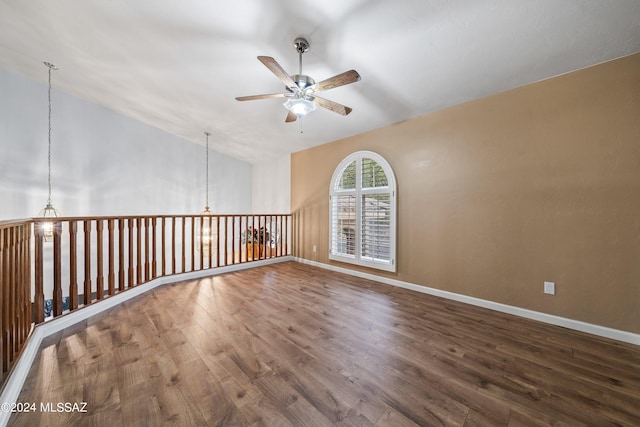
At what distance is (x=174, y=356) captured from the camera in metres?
1.85

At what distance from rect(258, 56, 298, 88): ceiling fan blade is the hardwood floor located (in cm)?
226

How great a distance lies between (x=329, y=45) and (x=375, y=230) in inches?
102

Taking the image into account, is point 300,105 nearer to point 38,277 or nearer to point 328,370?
point 328,370

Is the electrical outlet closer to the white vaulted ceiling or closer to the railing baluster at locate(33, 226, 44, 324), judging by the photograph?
the white vaulted ceiling

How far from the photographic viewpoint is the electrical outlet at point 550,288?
243cm

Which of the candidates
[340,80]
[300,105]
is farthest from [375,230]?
[340,80]

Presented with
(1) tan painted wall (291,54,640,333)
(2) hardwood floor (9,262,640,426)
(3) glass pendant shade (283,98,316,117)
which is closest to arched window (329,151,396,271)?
(1) tan painted wall (291,54,640,333)

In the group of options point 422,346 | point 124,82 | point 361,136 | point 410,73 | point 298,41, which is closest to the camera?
point 422,346

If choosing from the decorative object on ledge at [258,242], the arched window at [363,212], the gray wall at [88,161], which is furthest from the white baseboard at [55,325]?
the gray wall at [88,161]

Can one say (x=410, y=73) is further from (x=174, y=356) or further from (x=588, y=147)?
(x=174, y=356)

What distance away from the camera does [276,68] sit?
188 cm

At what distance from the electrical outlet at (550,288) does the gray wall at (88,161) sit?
6.73 meters

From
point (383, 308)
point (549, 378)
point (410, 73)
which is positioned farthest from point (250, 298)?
point (410, 73)

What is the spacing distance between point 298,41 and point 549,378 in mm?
3363
